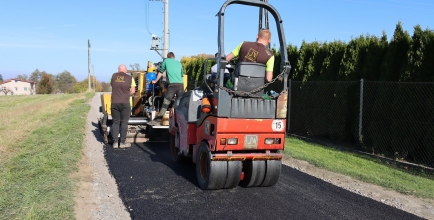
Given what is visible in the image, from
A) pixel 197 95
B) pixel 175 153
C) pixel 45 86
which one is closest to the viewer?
pixel 197 95

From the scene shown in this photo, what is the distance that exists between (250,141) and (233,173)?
0.57m

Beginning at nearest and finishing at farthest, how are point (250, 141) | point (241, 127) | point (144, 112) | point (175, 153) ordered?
1. point (241, 127)
2. point (250, 141)
3. point (175, 153)
4. point (144, 112)

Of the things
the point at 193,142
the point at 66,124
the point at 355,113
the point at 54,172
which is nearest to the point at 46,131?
the point at 66,124

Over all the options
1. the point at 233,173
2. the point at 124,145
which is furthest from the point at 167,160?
the point at 233,173

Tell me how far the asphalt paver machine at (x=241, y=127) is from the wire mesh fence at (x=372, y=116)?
436 cm

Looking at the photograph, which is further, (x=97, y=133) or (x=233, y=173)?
(x=97, y=133)

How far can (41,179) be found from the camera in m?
5.86

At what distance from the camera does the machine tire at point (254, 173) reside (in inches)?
239

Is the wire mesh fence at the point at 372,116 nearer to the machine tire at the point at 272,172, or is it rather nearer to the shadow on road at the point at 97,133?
the machine tire at the point at 272,172

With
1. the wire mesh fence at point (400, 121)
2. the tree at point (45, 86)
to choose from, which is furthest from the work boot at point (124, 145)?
the tree at point (45, 86)

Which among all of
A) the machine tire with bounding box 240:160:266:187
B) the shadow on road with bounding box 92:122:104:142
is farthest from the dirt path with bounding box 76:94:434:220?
the shadow on road with bounding box 92:122:104:142

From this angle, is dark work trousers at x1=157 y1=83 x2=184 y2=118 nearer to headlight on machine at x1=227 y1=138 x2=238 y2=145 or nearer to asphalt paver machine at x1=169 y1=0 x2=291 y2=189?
asphalt paver machine at x1=169 y1=0 x2=291 y2=189

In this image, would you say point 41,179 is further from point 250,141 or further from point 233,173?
point 250,141

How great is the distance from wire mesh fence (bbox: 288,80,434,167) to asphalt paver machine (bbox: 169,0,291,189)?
4362mm
